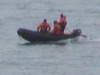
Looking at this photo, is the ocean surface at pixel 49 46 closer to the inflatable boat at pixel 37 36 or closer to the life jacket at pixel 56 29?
the inflatable boat at pixel 37 36

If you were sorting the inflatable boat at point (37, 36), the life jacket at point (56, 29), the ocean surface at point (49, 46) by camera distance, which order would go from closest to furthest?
the ocean surface at point (49, 46)
the inflatable boat at point (37, 36)
the life jacket at point (56, 29)

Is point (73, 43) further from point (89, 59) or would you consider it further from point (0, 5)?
point (0, 5)

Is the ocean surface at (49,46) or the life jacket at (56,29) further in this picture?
the life jacket at (56,29)

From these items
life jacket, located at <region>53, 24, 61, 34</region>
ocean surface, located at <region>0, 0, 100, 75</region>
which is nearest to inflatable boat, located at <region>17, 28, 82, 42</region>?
life jacket, located at <region>53, 24, 61, 34</region>

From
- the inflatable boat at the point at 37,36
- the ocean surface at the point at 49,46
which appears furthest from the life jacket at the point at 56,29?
the ocean surface at the point at 49,46

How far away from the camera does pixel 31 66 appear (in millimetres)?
45531

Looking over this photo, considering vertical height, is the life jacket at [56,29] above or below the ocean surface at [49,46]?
above

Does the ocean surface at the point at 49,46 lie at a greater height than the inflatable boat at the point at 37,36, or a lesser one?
lesser

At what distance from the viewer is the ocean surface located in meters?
44.9

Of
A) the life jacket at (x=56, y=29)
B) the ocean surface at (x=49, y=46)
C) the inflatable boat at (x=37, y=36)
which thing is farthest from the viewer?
the life jacket at (x=56, y=29)

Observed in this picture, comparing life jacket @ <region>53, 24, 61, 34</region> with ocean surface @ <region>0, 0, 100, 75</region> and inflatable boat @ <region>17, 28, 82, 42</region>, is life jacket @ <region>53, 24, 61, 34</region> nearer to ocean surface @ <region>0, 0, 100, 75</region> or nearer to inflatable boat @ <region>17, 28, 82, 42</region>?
inflatable boat @ <region>17, 28, 82, 42</region>

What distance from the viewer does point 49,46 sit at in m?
52.2

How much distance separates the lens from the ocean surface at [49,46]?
1767 inches

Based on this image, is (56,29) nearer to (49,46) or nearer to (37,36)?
(49,46)
